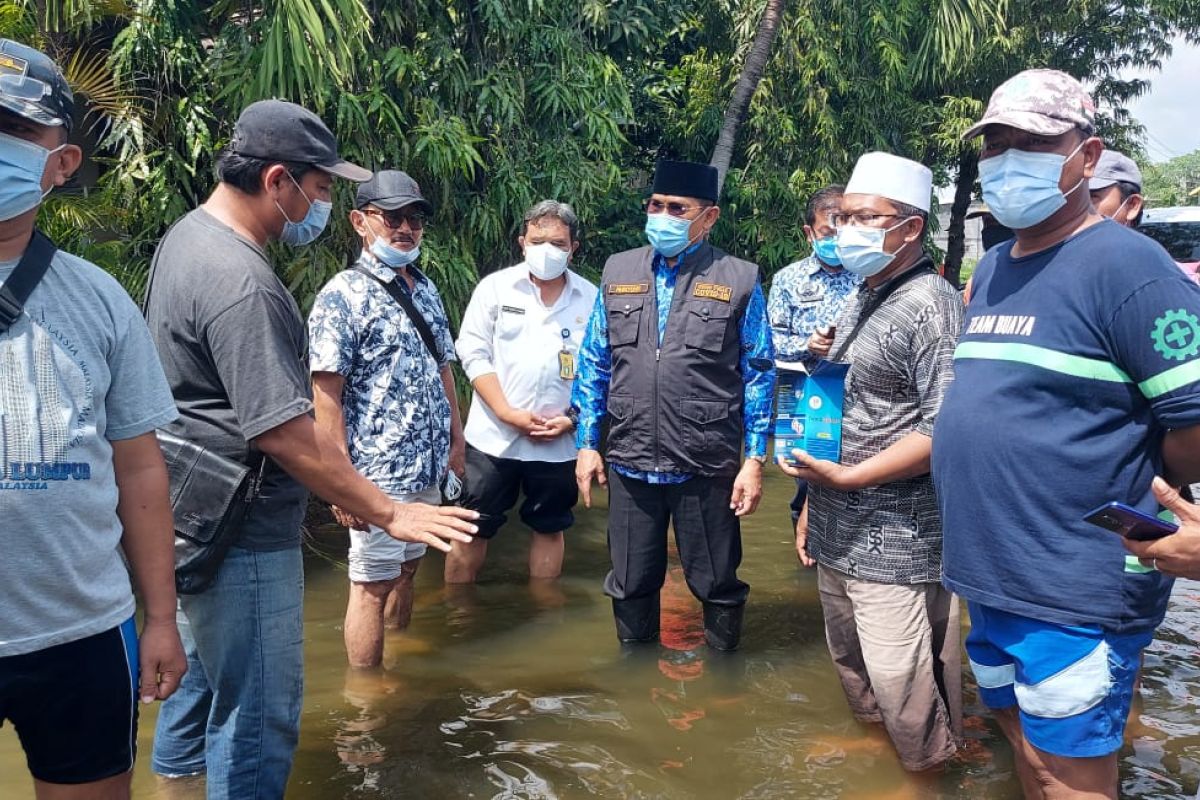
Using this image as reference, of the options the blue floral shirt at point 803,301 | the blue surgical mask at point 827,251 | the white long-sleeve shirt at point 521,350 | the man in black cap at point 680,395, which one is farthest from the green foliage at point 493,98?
the man in black cap at point 680,395

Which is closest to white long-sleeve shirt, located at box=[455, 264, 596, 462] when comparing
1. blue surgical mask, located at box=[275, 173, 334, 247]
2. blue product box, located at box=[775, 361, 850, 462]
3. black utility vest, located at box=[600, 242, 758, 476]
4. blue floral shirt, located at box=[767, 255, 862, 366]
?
black utility vest, located at box=[600, 242, 758, 476]

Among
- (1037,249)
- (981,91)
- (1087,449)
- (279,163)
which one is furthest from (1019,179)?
(981,91)

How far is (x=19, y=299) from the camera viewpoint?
1.94 m

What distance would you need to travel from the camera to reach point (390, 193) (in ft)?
14.0

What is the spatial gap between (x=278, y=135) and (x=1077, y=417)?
2199mm

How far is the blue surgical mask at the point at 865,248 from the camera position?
3404mm

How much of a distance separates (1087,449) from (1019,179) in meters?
0.72

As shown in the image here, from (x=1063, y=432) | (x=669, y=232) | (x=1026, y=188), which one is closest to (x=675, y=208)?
(x=669, y=232)

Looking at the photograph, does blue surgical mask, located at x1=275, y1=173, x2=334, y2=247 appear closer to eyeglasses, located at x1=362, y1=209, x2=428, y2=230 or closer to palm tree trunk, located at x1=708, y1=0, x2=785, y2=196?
eyeglasses, located at x1=362, y1=209, x2=428, y2=230

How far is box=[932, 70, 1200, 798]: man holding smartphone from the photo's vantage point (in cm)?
232

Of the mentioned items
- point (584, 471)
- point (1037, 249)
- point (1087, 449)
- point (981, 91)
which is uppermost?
point (981, 91)

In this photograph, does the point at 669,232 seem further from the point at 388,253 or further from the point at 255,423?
the point at 255,423

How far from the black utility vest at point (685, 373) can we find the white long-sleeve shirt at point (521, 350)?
0.93m

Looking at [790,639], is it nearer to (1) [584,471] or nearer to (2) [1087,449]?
(1) [584,471]
